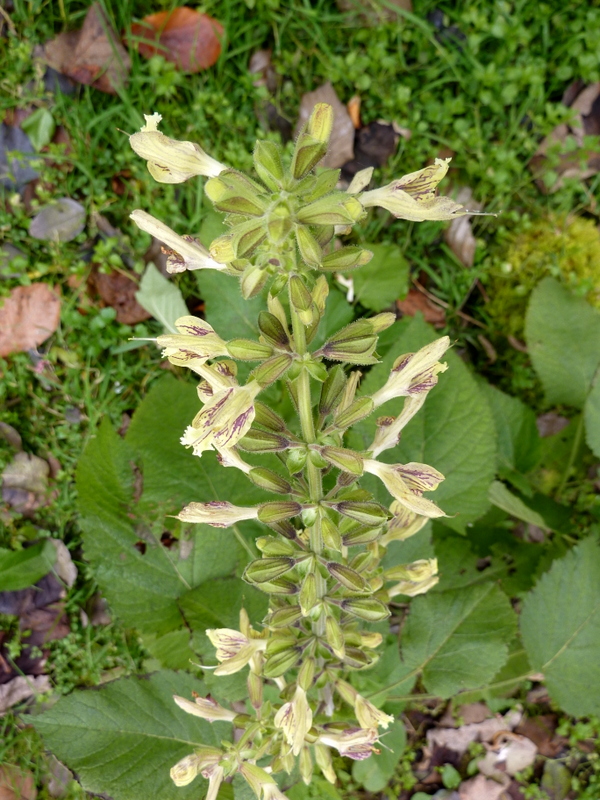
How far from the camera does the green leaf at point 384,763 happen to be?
3.07 metres

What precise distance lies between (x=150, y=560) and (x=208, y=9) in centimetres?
355

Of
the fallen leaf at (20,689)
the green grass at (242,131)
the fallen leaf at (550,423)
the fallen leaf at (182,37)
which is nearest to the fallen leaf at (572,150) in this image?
the green grass at (242,131)

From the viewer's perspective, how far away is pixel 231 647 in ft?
7.03

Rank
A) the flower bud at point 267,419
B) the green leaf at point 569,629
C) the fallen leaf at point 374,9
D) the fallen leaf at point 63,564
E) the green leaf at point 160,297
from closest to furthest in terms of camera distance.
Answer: the flower bud at point 267,419 → the green leaf at point 569,629 → the green leaf at point 160,297 → the fallen leaf at point 63,564 → the fallen leaf at point 374,9

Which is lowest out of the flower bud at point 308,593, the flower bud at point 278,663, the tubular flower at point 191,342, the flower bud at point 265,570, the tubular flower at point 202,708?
the tubular flower at point 202,708

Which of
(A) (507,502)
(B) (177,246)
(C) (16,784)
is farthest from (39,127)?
(C) (16,784)

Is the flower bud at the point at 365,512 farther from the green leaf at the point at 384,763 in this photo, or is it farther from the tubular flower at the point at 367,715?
the green leaf at the point at 384,763

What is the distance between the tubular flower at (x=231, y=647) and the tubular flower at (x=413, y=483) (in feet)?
2.66

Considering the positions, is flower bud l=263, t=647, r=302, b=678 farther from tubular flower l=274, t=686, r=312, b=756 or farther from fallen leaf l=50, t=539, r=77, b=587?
fallen leaf l=50, t=539, r=77, b=587

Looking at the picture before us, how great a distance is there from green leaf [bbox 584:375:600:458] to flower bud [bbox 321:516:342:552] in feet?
6.37

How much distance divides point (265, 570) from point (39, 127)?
3.60 metres

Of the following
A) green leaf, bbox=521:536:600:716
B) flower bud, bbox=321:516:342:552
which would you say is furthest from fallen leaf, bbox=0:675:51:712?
flower bud, bbox=321:516:342:552

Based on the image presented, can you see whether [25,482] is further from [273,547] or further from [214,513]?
[273,547]

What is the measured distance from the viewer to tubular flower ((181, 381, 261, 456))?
1.52 m
